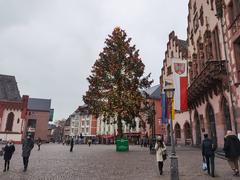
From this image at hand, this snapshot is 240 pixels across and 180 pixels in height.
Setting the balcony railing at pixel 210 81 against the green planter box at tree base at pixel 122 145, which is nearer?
the balcony railing at pixel 210 81

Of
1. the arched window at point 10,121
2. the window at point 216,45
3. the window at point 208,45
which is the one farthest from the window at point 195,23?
the arched window at point 10,121

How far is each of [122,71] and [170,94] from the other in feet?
58.8

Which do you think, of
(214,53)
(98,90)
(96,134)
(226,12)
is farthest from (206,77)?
(96,134)

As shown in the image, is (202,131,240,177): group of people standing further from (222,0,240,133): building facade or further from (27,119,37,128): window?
(27,119,37,128): window

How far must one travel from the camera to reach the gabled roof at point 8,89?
5818 centimetres

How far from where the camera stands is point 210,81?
63.8 feet

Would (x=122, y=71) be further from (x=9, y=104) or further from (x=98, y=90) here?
(x=9, y=104)

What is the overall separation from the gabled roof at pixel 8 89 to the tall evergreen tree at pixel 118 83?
3977 centimetres

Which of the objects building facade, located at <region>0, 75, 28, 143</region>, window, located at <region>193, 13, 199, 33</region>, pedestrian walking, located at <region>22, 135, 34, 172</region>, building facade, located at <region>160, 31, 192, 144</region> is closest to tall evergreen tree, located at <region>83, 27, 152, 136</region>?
building facade, located at <region>160, 31, 192, 144</region>

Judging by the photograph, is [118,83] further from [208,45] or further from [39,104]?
[39,104]

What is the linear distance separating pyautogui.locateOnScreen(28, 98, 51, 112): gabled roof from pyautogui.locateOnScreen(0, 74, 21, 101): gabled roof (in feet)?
78.1

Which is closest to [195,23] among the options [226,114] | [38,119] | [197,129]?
[197,129]

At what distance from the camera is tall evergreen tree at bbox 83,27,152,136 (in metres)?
24.5

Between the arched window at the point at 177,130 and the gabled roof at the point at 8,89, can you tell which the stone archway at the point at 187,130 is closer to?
the arched window at the point at 177,130
